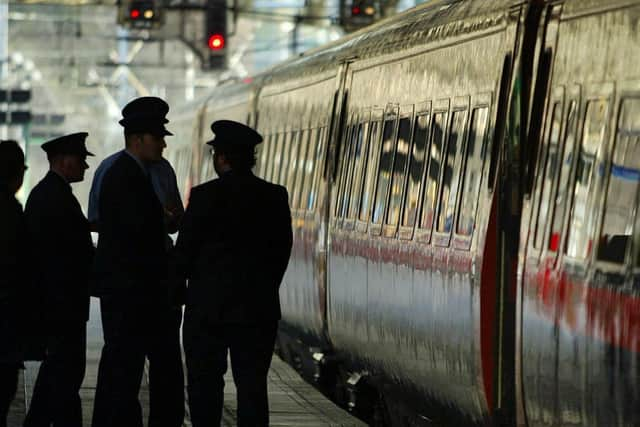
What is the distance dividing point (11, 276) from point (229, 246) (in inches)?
45.7

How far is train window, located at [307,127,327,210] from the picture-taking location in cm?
1853

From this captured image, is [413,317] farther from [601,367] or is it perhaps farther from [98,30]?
[98,30]

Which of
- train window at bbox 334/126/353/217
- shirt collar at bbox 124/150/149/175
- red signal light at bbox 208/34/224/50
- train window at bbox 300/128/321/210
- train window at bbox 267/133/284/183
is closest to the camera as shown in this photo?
shirt collar at bbox 124/150/149/175

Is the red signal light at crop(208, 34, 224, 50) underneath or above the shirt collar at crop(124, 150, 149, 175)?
above

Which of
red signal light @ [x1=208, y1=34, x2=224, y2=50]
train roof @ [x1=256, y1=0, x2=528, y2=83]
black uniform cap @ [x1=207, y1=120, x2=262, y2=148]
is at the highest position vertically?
red signal light @ [x1=208, y1=34, x2=224, y2=50]

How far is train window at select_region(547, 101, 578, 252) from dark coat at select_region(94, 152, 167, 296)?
2.48 metres

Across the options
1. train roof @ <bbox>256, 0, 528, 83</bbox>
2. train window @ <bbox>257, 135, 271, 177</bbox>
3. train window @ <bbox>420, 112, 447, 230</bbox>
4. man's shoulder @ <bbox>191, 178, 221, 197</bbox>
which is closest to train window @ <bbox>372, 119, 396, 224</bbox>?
train roof @ <bbox>256, 0, 528, 83</bbox>

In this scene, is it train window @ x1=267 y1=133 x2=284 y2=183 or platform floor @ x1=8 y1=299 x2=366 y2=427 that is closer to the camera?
platform floor @ x1=8 y1=299 x2=366 y2=427

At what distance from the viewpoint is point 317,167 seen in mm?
18797

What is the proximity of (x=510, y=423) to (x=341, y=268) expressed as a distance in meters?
5.63

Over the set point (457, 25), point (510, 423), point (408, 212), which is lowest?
point (510, 423)

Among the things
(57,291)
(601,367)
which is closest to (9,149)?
(57,291)

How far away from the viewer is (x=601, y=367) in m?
9.12

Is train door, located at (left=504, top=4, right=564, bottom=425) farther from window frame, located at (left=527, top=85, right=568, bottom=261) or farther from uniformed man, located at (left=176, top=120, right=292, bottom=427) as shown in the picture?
uniformed man, located at (left=176, top=120, right=292, bottom=427)
